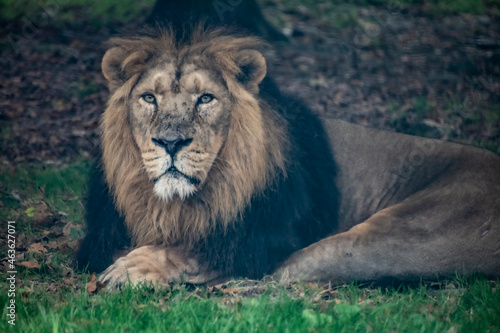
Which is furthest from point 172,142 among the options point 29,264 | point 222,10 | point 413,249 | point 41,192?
point 222,10

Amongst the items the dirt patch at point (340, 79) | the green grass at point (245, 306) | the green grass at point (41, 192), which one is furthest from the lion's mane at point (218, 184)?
the dirt patch at point (340, 79)

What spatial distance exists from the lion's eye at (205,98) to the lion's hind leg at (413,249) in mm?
1471

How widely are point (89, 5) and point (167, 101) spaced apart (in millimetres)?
10436

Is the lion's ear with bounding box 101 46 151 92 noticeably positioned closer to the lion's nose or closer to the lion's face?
the lion's face

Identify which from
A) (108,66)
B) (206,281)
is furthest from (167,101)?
(206,281)

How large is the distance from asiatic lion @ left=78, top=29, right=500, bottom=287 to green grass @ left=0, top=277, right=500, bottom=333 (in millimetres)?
299

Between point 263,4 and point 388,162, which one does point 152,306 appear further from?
point 263,4

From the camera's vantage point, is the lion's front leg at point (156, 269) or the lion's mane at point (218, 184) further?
the lion's mane at point (218, 184)

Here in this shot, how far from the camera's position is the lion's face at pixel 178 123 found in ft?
14.2

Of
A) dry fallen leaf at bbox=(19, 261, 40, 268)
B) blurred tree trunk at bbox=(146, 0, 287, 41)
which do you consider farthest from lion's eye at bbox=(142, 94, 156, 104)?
blurred tree trunk at bbox=(146, 0, 287, 41)

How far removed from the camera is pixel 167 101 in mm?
4445

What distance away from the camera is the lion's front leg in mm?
4367

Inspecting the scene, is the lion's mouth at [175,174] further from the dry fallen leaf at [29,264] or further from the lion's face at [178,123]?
the dry fallen leaf at [29,264]

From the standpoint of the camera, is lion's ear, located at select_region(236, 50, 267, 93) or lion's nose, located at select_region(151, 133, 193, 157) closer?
lion's nose, located at select_region(151, 133, 193, 157)
